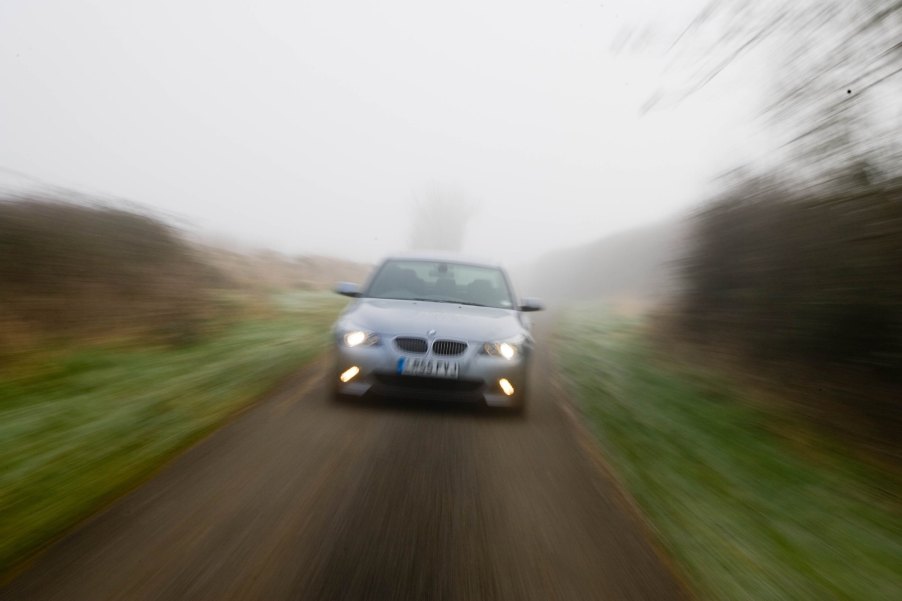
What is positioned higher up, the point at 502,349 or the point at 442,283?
the point at 442,283

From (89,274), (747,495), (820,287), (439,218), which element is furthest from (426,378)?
(439,218)

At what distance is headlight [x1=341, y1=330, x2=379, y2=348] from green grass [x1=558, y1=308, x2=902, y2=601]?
2.21 meters

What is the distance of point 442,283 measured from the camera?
266 inches

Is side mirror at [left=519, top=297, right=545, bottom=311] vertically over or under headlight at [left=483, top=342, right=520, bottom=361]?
over

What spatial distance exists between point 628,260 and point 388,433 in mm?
33352

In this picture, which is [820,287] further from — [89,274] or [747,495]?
[89,274]

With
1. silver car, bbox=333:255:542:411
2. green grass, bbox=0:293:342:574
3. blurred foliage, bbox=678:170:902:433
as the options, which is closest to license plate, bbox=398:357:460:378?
silver car, bbox=333:255:542:411

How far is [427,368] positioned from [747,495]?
262 cm

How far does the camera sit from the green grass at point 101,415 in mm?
3117

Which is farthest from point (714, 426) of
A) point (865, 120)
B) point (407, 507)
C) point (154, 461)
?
point (154, 461)

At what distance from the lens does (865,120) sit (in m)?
4.97

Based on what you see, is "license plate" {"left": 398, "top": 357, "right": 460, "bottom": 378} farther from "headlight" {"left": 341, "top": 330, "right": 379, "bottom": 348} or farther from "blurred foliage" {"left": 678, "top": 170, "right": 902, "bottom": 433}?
"blurred foliage" {"left": 678, "top": 170, "right": 902, "bottom": 433}

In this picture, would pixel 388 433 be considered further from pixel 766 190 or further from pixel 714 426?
pixel 766 190

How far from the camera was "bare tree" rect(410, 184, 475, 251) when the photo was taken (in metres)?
A: 52.2
